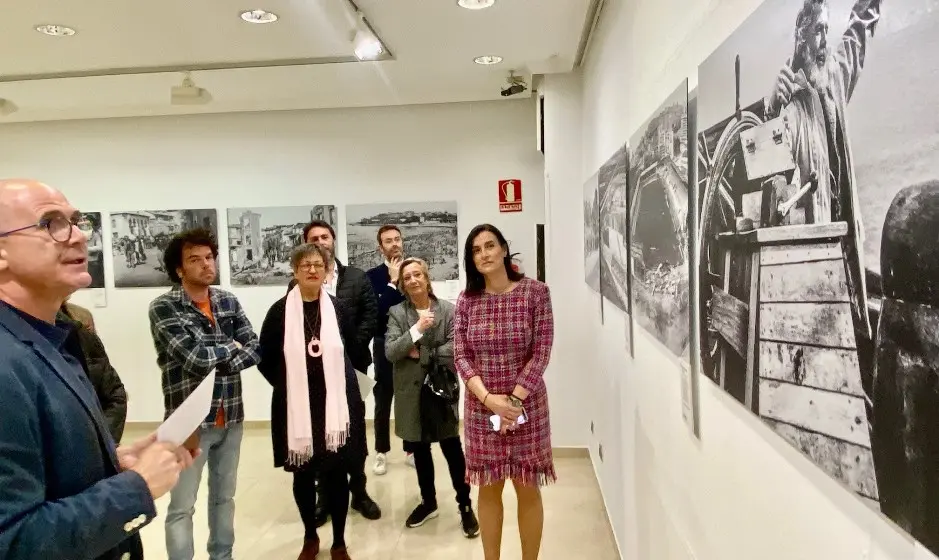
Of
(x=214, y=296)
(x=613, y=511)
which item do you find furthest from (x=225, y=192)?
(x=613, y=511)

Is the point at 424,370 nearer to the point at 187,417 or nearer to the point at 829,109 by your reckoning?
the point at 187,417

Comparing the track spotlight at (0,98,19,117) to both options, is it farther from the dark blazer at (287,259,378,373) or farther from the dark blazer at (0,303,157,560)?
the dark blazer at (0,303,157,560)

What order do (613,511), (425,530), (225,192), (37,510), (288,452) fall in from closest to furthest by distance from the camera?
(37,510)
(288,452)
(613,511)
(425,530)
(225,192)

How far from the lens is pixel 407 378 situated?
3.04 m

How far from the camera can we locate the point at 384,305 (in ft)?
12.0

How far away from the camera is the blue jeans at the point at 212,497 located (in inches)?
95.1

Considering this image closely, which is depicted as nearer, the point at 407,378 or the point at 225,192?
the point at 407,378

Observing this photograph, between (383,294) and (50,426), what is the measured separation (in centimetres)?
269

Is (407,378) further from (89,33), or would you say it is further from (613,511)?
(89,33)

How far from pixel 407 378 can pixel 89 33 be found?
249cm

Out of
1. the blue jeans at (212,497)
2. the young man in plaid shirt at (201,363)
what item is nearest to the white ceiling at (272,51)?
the young man in plaid shirt at (201,363)

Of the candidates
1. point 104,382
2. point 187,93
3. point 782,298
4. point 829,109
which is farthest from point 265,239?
point 829,109

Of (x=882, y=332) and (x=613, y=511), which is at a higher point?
(x=882, y=332)

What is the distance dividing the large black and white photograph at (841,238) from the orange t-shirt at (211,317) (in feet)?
6.76
